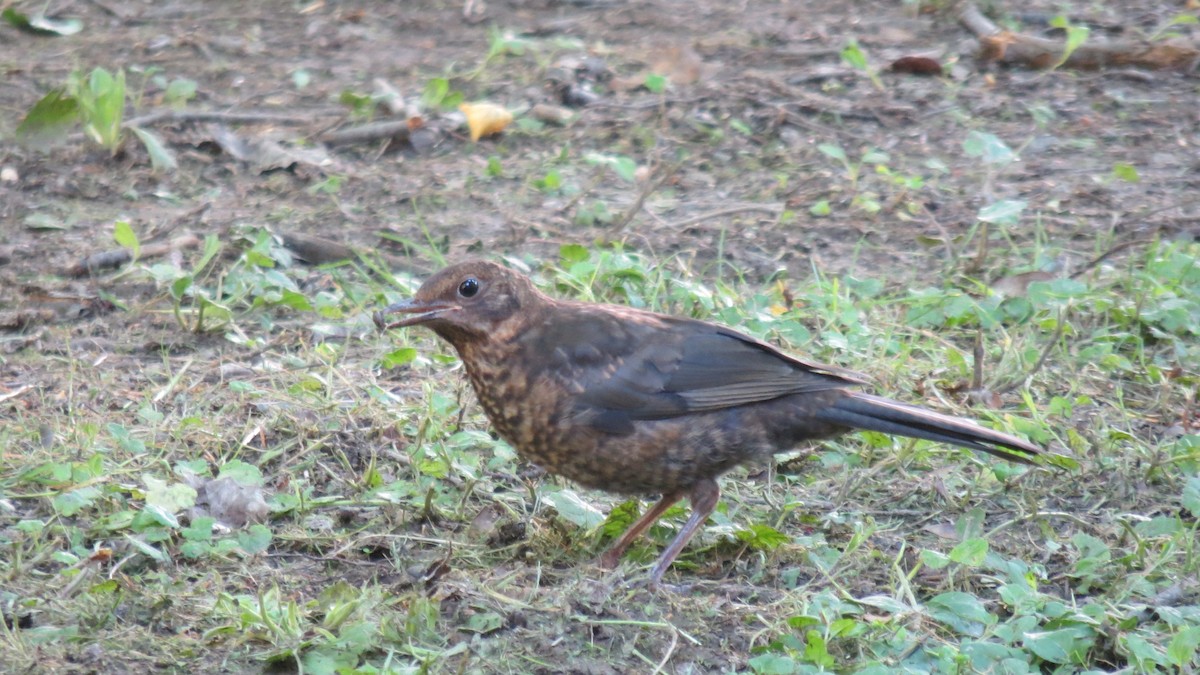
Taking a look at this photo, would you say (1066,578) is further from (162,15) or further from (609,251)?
(162,15)

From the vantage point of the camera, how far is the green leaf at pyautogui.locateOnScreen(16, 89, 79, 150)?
288 inches

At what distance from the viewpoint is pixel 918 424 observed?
4.62 metres

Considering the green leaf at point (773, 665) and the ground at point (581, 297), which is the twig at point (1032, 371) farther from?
the green leaf at point (773, 665)

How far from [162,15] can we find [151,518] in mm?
6096

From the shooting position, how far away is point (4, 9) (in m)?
9.19

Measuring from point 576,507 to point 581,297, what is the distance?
1.59 meters

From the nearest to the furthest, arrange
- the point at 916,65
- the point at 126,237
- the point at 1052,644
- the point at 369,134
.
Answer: the point at 1052,644 < the point at 126,237 < the point at 369,134 < the point at 916,65

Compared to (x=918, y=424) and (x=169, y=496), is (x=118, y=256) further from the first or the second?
(x=918, y=424)

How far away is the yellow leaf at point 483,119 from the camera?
8039 mm

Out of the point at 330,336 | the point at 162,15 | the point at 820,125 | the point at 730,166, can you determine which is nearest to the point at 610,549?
the point at 330,336

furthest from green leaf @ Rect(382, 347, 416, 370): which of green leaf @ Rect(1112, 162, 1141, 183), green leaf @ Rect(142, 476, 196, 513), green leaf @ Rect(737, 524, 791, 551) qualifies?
green leaf @ Rect(1112, 162, 1141, 183)

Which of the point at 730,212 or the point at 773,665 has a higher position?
the point at 773,665

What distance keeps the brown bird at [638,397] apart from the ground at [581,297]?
10.2 inches

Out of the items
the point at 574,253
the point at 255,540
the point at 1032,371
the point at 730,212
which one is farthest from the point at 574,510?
the point at 730,212
